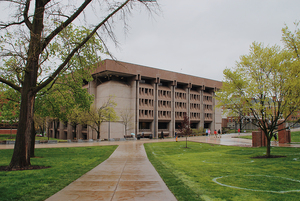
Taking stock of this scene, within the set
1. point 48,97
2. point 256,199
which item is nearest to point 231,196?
point 256,199

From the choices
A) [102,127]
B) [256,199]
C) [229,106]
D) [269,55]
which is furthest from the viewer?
[102,127]

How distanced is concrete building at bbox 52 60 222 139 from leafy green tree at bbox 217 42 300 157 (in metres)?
34.9

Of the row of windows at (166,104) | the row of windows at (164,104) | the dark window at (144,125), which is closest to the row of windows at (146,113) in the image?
the row of windows at (166,104)

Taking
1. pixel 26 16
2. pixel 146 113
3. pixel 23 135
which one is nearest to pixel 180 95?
pixel 146 113

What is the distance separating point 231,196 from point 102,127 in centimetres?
5039

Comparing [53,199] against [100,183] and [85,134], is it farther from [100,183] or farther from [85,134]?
[85,134]

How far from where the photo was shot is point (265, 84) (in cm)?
1479

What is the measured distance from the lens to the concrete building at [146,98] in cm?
5438

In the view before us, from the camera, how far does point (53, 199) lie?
230 inches

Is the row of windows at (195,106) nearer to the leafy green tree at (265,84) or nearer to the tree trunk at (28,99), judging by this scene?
the leafy green tree at (265,84)

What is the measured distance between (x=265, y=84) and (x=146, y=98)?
45.9 m

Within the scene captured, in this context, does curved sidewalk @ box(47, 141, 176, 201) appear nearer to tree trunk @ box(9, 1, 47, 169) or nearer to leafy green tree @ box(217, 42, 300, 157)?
tree trunk @ box(9, 1, 47, 169)

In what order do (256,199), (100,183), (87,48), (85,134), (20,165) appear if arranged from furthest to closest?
(85,134), (87,48), (20,165), (100,183), (256,199)

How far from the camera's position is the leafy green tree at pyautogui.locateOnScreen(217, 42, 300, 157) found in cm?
1405
